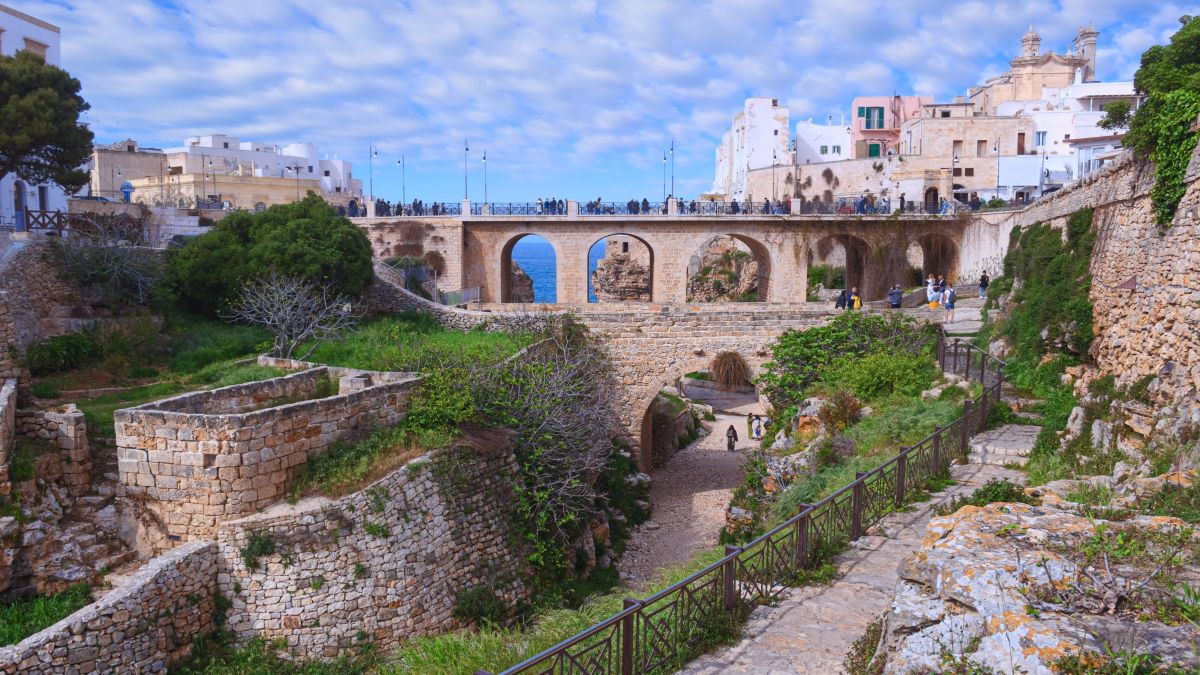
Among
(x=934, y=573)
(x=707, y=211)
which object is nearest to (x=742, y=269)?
(x=707, y=211)

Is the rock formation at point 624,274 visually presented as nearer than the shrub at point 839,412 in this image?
No

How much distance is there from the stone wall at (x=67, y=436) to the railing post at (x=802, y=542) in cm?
974

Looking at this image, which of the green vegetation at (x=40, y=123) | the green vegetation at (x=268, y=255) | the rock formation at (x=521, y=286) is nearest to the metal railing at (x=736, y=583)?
the green vegetation at (x=268, y=255)

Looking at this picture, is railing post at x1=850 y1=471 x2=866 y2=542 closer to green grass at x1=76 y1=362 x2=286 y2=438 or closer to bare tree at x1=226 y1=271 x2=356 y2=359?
green grass at x1=76 y1=362 x2=286 y2=438

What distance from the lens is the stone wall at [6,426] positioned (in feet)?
33.4

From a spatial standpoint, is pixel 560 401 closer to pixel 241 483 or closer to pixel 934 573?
pixel 241 483

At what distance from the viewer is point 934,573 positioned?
5223mm

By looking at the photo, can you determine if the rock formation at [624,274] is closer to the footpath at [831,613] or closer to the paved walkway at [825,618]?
the footpath at [831,613]

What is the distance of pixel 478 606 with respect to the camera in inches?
465

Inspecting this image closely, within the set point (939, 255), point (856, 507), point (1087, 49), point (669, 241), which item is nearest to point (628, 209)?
point (669, 241)

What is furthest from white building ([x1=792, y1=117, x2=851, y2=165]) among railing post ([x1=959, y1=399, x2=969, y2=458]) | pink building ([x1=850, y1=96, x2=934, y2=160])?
railing post ([x1=959, y1=399, x2=969, y2=458])

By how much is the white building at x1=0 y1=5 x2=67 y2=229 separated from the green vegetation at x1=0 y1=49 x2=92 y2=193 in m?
4.60

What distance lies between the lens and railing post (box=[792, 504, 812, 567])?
283 inches

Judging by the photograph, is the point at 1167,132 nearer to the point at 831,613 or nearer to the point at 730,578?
the point at 831,613
